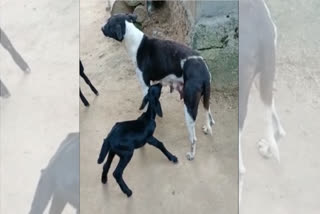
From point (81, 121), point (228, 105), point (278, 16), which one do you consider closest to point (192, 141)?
point (228, 105)

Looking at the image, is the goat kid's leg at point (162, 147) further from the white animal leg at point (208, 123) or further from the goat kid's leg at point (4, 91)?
the goat kid's leg at point (4, 91)

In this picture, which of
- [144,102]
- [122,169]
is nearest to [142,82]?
[144,102]

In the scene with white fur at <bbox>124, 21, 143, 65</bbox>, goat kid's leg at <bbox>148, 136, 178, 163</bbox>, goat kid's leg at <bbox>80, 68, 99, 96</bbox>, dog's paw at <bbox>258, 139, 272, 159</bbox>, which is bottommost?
dog's paw at <bbox>258, 139, 272, 159</bbox>

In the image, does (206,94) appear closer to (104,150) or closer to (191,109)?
(191,109)

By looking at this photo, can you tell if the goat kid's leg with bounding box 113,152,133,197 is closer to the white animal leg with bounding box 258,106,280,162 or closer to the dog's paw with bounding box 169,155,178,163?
the dog's paw with bounding box 169,155,178,163

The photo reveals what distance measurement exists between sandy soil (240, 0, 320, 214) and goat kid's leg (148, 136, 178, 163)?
173 millimetres

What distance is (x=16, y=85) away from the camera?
2.88 feet

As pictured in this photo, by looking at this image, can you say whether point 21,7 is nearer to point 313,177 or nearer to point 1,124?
point 1,124

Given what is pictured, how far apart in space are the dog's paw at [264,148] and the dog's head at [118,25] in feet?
1.09

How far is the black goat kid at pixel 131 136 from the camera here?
0.79 metres

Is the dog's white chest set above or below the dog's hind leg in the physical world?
above

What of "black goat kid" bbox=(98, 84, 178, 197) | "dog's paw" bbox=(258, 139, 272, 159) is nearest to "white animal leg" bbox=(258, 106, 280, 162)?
"dog's paw" bbox=(258, 139, 272, 159)

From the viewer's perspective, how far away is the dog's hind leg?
2.60ft

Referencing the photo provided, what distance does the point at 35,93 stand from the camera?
2.90ft
